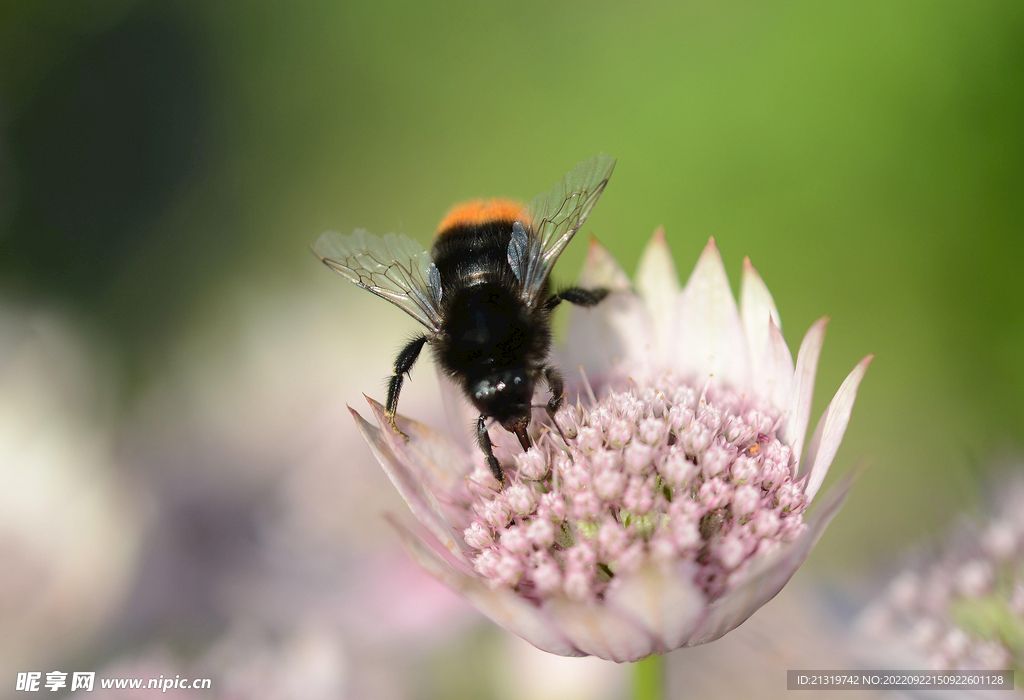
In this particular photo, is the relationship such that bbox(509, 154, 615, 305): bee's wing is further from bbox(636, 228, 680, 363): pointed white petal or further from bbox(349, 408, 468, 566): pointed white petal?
bbox(349, 408, 468, 566): pointed white petal

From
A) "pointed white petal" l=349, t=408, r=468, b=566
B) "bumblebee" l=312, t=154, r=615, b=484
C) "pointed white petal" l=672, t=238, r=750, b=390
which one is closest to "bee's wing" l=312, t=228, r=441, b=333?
"bumblebee" l=312, t=154, r=615, b=484

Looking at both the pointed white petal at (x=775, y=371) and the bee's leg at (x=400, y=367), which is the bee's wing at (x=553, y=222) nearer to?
the bee's leg at (x=400, y=367)

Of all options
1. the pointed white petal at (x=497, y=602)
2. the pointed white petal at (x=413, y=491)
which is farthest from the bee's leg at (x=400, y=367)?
the pointed white petal at (x=497, y=602)

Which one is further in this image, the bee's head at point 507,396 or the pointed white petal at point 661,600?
the bee's head at point 507,396

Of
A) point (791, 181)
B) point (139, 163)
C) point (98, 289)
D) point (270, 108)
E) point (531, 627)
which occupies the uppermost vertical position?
point (270, 108)

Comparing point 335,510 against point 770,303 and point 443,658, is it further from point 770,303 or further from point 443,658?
point 770,303

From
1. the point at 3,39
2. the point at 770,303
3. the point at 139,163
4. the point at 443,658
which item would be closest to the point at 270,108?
the point at 139,163
